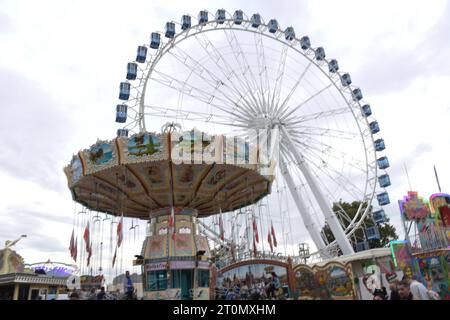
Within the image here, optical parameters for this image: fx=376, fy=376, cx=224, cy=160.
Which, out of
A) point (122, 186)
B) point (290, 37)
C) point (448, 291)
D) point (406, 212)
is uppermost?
point (290, 37)

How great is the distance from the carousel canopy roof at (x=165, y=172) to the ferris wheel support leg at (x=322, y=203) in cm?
416

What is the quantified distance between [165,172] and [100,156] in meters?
3.31

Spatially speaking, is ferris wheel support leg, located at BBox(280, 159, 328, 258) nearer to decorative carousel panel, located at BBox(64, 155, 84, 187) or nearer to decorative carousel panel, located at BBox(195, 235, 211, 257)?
decorative carousel panel, located at BBox(195, 235, 211, 257)

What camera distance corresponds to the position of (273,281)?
52.0 feet

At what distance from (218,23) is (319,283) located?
21.0 metres

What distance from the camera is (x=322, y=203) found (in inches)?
1042

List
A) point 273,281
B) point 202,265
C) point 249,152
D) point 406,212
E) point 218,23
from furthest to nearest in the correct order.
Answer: point 218,23 → point 202,265 → point 249,152 → point 406,212 → point 273,281

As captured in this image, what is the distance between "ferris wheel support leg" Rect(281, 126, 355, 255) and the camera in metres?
25.5

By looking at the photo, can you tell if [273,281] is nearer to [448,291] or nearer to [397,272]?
[397,272]

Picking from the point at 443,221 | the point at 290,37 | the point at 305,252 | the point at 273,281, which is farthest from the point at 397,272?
the point at 290,37

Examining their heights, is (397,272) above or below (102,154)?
below

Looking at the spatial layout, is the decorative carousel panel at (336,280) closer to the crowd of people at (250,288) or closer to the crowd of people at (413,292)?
the crowd of people at (250,288)

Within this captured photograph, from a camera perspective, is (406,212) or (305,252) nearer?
(406,212)

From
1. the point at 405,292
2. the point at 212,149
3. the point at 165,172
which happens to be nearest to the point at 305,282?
the point at 212,149
